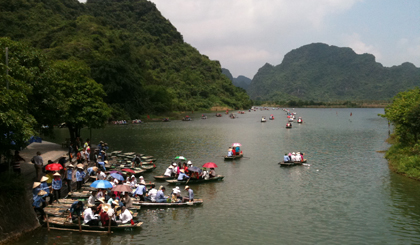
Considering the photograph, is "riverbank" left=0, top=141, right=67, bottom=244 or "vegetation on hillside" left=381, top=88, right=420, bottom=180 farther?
"vegetation on hillside" left=381, top=88, right=420, bottom=180

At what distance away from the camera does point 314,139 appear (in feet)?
222

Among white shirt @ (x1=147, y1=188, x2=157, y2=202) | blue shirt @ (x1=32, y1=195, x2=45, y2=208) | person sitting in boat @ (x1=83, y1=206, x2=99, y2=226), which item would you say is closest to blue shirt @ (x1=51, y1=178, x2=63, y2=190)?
blue shirt @ (x1=32, y1=195, x2=45, y2=208)

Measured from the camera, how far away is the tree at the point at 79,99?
141 feet

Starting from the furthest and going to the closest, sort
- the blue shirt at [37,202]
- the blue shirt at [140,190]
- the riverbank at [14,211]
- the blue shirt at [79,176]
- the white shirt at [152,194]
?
the blue shirt at [79,176], the white shirt at [152,194], the blue shirt at [140,190], the blue shirt at [37,202], the riverbank at [14,211]

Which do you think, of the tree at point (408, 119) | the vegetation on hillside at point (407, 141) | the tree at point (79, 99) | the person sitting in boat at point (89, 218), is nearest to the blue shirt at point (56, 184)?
the person sitting in boat at point (89, 218)

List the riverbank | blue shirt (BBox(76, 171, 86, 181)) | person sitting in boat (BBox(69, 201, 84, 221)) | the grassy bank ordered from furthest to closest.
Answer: the grassy bank
blue shirt (BBox(76, 171, 86, 181))
person sitting in boat (BBox(69, 201, 84, 221))
the riverbank

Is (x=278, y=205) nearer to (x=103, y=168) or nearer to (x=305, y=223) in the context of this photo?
(x=305, y=223)

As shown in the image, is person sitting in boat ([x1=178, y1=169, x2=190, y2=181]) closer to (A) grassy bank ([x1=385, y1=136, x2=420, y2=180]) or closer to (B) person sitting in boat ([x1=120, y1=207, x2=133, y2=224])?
(B) person sitting in boat ([x1=120, y1=207, x2=133, y2=224])

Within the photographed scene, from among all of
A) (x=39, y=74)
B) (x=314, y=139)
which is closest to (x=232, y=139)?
(x=314, y=139)

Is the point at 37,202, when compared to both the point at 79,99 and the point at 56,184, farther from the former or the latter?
the point at 79,99

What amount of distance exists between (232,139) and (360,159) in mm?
26989

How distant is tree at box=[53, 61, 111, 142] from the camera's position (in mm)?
43062

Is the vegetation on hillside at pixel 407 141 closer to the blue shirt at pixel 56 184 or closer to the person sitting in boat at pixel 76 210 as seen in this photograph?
the person sitting in boat at pixel 76 210

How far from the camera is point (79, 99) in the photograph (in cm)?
4434
